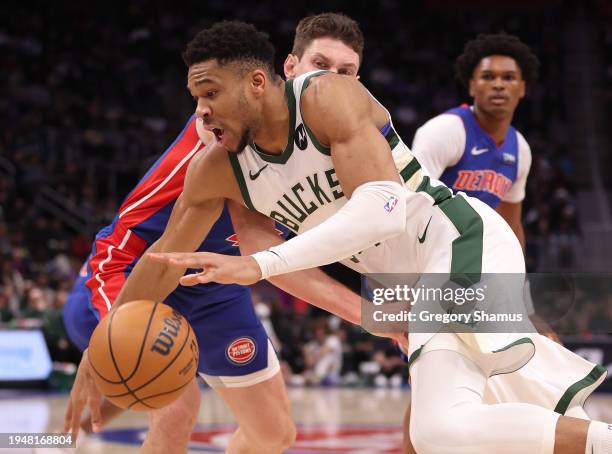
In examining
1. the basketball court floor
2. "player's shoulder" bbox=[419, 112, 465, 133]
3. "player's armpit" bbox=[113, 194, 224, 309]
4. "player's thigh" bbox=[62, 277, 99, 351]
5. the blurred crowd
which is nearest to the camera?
"player's armpit" bbox=[113, 194, 224, 309]

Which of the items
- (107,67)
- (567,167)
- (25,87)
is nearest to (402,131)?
(567,167)

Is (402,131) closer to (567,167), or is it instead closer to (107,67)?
(567,167)

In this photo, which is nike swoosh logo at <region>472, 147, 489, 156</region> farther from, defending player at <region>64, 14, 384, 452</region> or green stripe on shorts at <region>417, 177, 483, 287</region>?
green stripe on shorts at <region>417, 177, 483, 287</region>

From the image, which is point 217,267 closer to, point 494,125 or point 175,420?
point 175,420

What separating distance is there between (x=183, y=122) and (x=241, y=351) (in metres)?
14.2

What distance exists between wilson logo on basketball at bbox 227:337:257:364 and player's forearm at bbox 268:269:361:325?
0.91 meters

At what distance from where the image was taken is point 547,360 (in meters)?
3.73

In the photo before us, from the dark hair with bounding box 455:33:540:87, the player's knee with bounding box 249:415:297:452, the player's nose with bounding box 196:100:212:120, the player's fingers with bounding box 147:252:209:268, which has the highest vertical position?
the dark hair with bounding box 455:33:540:87

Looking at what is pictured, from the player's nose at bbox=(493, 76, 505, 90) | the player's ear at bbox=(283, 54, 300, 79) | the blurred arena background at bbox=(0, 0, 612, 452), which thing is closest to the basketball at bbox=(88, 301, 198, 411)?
the player's ear at bbox=(283, 54, 300, 79)

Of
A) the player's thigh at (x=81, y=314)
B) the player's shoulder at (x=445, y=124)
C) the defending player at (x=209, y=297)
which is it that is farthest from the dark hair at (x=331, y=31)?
the player's thigh at (x=81, y=314)

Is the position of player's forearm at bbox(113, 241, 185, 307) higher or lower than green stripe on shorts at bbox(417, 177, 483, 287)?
lower

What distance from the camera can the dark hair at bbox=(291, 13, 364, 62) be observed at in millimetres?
4715

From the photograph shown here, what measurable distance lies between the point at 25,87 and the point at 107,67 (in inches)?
71.2

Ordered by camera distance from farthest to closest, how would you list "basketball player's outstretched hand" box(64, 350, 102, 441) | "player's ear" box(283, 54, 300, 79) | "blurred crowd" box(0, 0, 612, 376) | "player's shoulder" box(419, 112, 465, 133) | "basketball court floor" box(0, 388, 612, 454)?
"blurred crowd" box(0, 0, 612, 376) < "basketball court floor" box(0, 388, 612, 454) < "player's shoulder" box(419, 112, 465, 133) < "player's ear" box(283, 54, 300, 79) < "basketball player's outstretched hand" box(64, 350, 102, 441)
